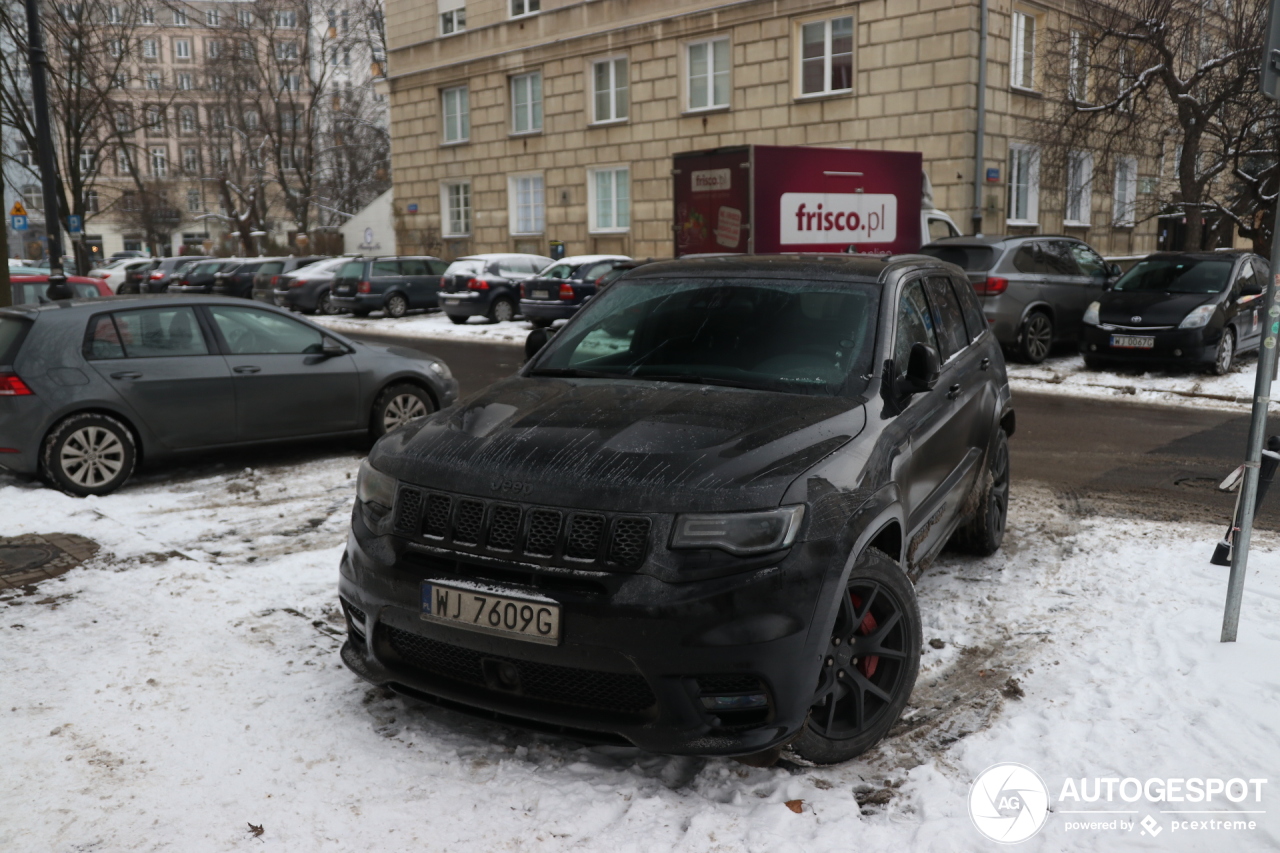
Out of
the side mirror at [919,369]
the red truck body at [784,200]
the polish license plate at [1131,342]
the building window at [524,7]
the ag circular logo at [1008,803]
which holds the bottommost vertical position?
the ag circular logo at [1008,803]

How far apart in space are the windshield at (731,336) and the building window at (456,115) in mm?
33296

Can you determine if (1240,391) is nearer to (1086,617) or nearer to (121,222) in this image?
(1086,617)

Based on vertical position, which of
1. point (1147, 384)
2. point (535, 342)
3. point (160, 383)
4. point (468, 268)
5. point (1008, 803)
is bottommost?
point (1008, 803)

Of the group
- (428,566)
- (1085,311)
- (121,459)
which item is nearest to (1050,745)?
(428,566)

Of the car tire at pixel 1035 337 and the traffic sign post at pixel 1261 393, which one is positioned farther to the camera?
the car tire at pixel 1035 337

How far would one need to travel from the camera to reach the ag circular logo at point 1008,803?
3197mm

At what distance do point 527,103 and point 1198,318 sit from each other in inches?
987

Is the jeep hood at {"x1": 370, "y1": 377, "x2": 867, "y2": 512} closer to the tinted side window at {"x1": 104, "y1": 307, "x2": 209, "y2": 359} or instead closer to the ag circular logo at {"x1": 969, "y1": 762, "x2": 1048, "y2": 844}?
the ag circular logo at {"x1": 969, "y1": 762, "x2": 1048, "y2": 844}

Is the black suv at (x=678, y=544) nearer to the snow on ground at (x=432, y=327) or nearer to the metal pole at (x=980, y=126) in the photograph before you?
the snow on ground at (x=432, y=327)

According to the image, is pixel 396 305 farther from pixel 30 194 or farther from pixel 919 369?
pixel 30 194

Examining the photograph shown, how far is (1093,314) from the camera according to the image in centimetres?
1438

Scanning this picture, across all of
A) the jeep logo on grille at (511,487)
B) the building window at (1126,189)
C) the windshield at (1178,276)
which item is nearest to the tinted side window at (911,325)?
the jeep logo on grille at (511,487)

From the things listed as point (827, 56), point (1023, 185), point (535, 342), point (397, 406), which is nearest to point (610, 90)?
point (827, 56)

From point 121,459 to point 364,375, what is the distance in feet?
6.59
